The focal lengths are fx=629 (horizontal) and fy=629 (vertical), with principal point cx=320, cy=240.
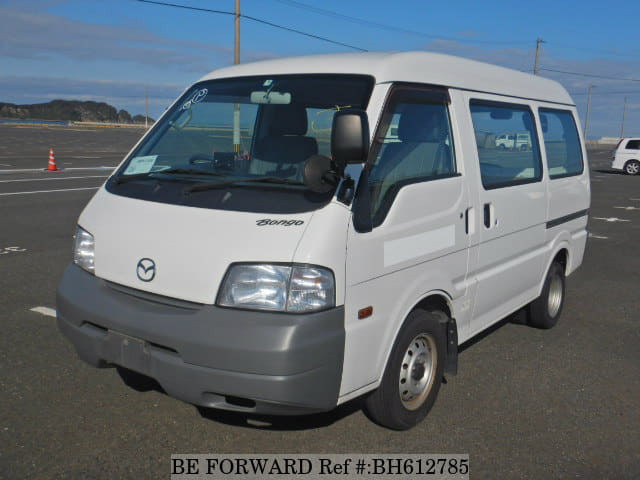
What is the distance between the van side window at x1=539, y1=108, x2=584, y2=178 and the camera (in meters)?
5.21

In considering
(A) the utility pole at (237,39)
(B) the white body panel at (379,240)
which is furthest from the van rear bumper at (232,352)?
(A) the utility pole at (237,39)

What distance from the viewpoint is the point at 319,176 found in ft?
9.81

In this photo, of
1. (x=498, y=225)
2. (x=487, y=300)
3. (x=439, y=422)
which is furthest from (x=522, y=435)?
(x=498, y=225)

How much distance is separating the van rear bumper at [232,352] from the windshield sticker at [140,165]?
0.98 metres

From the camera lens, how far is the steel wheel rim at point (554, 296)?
5551mm

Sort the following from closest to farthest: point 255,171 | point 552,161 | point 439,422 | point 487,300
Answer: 1. point 255,171
2. point 439,422
3. point 487,300
4. point 552,161

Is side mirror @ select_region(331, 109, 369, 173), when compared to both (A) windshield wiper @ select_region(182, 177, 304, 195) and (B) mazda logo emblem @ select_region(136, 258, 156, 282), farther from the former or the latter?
(B) mazda logo emblem @ select_region(136, 258, 156, 282)

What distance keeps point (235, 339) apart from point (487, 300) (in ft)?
7.13

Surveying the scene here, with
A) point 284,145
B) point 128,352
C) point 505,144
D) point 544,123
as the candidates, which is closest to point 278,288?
point 128,352

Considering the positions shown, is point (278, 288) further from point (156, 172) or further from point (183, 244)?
point (156, 172)

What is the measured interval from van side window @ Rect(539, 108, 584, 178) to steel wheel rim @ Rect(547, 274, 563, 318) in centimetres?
94

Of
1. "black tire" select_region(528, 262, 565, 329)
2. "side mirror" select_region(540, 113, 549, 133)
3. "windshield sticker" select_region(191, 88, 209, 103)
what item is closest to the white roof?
"windshield sticker" select_region(191, 88, 209, 103)

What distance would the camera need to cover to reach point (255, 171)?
3539 mm

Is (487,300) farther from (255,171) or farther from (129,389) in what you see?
(129,389)
